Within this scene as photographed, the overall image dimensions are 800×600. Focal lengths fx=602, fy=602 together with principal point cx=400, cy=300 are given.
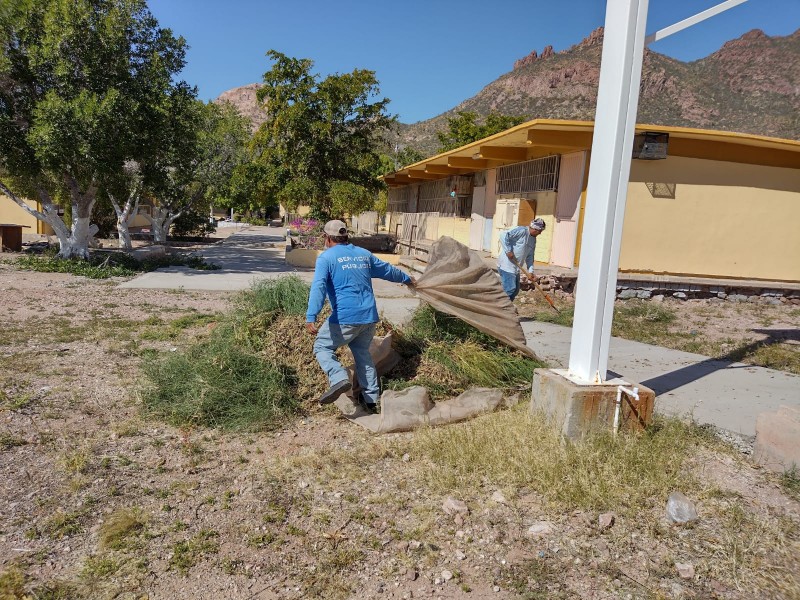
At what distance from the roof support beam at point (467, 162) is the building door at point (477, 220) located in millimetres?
736

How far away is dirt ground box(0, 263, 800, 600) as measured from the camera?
2.61 m

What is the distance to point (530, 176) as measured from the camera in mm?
14453

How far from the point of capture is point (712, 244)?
12945mm

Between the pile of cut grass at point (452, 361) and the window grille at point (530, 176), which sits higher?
the window grille at point (530, 176)

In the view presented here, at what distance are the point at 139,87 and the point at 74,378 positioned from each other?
10.2 metres

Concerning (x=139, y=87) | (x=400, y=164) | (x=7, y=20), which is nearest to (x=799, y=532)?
(x=139, y=87)

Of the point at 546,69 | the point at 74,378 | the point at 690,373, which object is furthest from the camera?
the point at 546,69

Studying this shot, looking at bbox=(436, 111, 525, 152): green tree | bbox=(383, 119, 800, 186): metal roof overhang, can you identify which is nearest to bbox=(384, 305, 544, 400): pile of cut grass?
bbox=(383, 119, 800, 186): metal roof overhang

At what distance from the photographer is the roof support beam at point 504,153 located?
14.3 meters

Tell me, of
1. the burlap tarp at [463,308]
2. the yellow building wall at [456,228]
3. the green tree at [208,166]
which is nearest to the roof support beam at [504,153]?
the yellow building wall at [456,228]

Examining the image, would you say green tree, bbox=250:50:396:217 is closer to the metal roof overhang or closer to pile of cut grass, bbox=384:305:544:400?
the metal roof overhang

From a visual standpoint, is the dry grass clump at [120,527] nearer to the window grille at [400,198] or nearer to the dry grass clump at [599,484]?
the dry grass clump at [599,484]

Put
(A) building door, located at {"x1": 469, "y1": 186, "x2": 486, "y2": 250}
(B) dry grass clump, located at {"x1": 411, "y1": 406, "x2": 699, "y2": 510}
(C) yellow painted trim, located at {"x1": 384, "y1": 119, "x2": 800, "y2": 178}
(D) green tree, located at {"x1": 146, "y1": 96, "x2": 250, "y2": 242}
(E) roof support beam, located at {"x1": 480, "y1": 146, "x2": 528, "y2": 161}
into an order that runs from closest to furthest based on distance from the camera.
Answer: (B) dry grass clump, located at {"x1": 411, "y1": 406, "x2": 699, "y2": 510}, (C) yellow painted trim, located at {"x1": 384, "y1": 119, "x2": 800, "y2": 178}, (E) roof support beam, located at {"x1": 480, "y1": 146, "x2": 528, "y2": 161}, (A) building door, located at {"x1": 469, "y1": 186, "x2": 486, "y2": 250}, (D) green tree, located at {"x1": 146, "y1": 96, "x2": 250, "y2": 242}

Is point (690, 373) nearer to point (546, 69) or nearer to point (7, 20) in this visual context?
point (7, 20)
